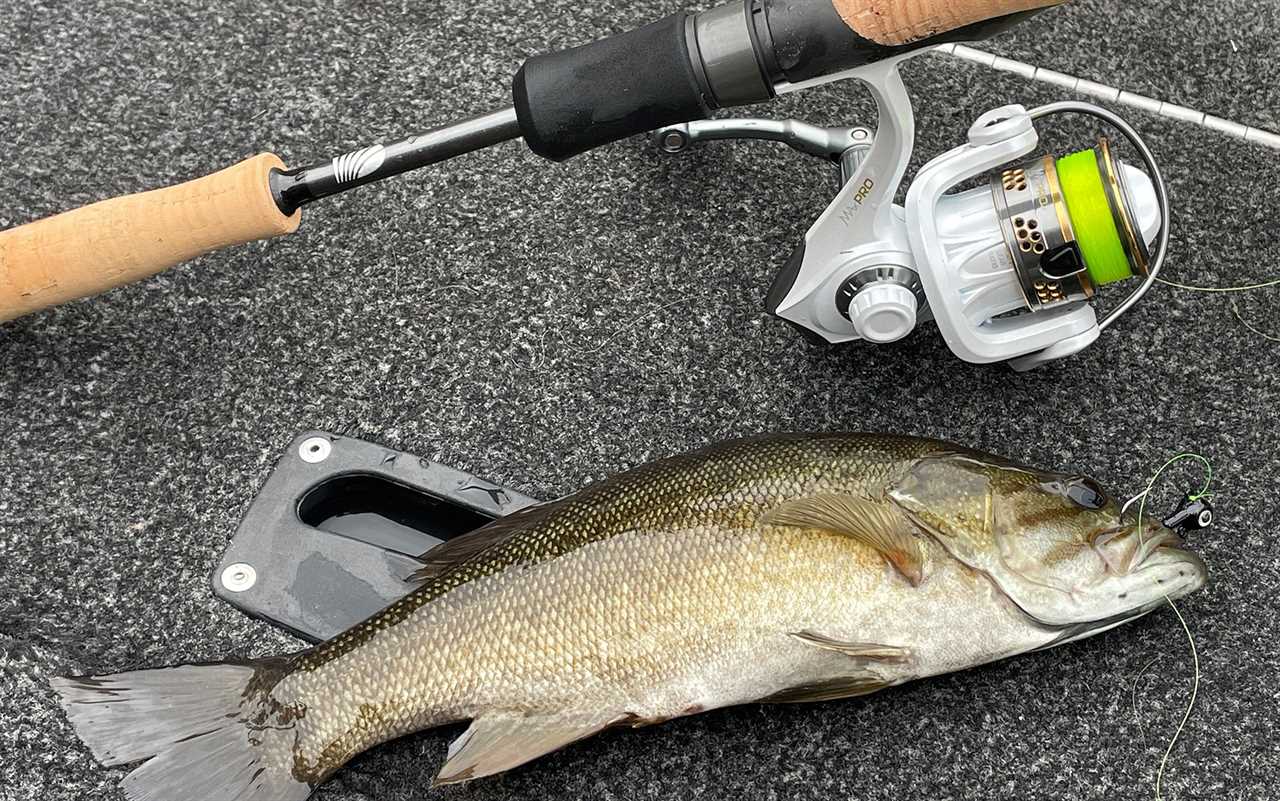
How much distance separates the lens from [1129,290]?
5.57 ft

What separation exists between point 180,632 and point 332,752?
36cm

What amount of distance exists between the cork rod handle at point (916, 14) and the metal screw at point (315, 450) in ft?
3.19

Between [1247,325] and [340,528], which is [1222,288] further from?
[340,528]

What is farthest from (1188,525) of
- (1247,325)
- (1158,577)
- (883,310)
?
(883,310)

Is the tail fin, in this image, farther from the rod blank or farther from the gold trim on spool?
the rod blank

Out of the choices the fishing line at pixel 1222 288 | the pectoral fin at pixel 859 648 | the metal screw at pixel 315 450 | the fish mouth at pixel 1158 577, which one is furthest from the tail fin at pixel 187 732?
the fishing line at pixel 1222 288

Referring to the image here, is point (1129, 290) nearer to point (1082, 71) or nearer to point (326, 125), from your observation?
point (1082, 71)

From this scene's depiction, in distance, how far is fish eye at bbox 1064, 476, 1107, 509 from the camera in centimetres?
135

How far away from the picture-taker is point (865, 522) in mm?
1298

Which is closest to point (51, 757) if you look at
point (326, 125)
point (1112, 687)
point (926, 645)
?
point (326, 125)

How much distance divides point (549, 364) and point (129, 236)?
62cm

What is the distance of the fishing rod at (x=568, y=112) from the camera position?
1.18 meters

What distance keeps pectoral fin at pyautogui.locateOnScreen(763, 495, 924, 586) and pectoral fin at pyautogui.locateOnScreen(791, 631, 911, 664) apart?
0.28 feet

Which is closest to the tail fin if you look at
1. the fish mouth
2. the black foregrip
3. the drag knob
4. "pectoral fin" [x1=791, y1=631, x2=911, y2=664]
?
"pectoral fin" [x1=791, y1=631, x2=911, y2=664]
